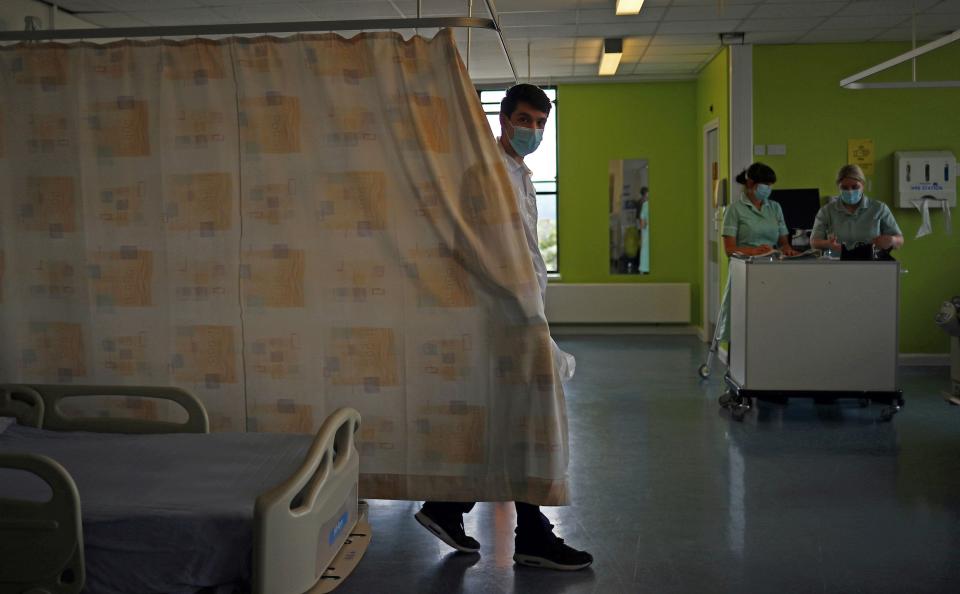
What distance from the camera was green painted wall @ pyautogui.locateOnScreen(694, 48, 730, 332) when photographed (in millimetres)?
8641

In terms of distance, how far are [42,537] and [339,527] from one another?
0.82 m

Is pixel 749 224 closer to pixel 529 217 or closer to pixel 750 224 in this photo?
pixel 750 224

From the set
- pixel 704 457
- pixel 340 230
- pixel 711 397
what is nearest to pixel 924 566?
pixel 704 457

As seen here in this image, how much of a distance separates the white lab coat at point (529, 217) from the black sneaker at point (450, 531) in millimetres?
721

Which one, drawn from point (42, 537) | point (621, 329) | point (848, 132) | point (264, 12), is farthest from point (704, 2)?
point (42, 537)

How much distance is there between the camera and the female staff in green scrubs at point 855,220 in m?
6.48

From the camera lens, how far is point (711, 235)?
1002 centimetres

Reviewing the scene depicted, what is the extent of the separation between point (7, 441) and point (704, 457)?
3435 mm

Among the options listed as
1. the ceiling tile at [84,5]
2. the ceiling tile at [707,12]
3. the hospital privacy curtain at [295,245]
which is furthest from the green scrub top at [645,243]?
the hospital privacy curtain at [295,245]

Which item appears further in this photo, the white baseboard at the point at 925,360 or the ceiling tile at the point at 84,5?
the white baseboard at the point at 925,360

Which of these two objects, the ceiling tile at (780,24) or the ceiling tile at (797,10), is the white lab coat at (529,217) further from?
the ceiling tile at (780,24)

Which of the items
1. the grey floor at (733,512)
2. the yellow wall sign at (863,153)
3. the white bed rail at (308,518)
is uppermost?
the yellow wall sign at (863,153)

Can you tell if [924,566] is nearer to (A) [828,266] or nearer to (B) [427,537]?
(B) [427,537]

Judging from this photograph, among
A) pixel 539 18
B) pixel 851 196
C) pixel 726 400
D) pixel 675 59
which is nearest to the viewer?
pixel 726 400
